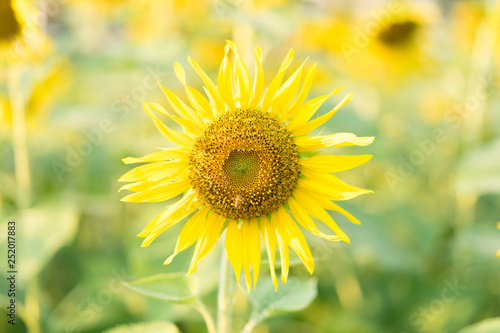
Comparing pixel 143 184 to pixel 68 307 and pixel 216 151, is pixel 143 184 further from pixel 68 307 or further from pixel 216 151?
pixel 68 307

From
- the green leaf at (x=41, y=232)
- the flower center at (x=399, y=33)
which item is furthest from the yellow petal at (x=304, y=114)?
the flower center at (x=399, y=33)

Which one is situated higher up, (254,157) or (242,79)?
(242,79)

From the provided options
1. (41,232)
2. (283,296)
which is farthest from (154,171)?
(41,232)

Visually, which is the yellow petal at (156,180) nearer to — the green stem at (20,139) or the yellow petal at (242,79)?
the yellow petal at (242,79)

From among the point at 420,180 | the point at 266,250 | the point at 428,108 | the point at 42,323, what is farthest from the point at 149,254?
the point at 428,108

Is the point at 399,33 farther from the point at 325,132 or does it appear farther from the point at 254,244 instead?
the point at 254,244

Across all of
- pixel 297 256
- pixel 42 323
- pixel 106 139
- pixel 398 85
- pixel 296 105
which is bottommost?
pixel 42 323

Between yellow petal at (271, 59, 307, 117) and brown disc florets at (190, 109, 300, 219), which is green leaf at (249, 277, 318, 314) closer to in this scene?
brown disc florets at (190, 109, 300, 219)

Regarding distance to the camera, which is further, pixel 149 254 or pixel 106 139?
pixel 106 139
